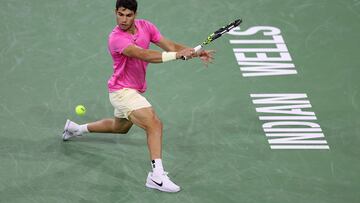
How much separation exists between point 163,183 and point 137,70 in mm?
1331

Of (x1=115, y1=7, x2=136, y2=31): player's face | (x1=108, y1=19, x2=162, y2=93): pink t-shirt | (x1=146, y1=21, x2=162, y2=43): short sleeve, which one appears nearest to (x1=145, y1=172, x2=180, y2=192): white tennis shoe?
(x1=108, y1=19, x2=162, y2=93): pink t-shirt

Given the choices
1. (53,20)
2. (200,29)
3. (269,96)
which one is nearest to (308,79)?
(269,96)

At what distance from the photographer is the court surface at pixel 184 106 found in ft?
32.3

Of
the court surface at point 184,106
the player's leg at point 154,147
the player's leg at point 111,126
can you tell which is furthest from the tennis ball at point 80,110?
the player's leg at point 154,147

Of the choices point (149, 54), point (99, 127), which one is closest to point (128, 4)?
point (149, 54)

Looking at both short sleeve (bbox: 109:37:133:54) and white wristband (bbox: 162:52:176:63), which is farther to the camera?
short sleeve (bbox: 109:37:133:54)

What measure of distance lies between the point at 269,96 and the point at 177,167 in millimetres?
2000

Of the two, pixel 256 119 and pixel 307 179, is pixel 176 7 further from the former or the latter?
pixel 307 179

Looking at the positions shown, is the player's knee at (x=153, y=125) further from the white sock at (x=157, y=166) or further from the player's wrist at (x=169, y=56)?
the player's wrist at (x=169, y=56)

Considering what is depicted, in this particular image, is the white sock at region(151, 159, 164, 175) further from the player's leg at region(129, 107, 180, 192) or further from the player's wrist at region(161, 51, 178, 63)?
the player's wrist at region(161, 51, 178, 63)

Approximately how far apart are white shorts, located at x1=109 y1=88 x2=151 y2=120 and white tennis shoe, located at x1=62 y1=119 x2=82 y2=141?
2.77 ft

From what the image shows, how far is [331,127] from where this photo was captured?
36.0 ft

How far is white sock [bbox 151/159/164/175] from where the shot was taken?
31.9 feet

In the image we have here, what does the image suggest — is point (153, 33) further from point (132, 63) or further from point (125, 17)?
point (125, 17)
